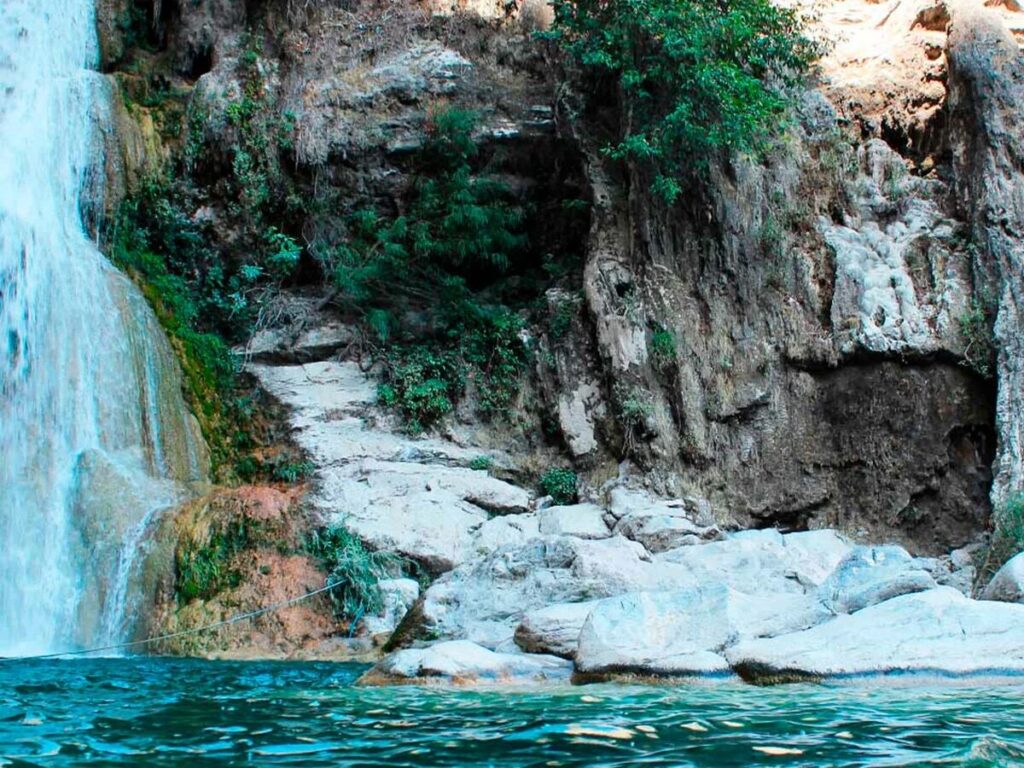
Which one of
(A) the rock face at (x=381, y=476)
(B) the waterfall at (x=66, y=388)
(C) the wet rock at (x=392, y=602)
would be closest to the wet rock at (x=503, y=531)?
(A) the rock face at (x=381, y=476)

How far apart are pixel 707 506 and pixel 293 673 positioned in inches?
279

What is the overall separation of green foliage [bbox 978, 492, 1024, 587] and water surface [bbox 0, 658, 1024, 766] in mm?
5520

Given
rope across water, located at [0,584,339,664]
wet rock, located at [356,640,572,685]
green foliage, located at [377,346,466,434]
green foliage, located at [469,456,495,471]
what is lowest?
rope across water, located at [0,584,339,664]

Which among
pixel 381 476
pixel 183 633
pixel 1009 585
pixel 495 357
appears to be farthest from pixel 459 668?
pixel 495 357

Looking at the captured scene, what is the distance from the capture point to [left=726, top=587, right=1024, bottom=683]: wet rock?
6.79 metres

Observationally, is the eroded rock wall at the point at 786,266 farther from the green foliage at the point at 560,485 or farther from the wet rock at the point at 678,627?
the wet rock at the point at 678,627

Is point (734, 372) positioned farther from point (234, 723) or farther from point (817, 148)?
point (234, 723)

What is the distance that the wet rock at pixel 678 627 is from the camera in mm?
7578

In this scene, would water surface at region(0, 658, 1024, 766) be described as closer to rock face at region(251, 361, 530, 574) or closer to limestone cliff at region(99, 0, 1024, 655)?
rock face at region(251, 361, 530, 574)

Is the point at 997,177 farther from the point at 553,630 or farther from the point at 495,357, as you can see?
the point at 553,630

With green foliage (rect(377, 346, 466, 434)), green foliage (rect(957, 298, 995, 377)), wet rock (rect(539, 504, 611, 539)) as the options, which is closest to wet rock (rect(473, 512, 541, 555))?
wet rock (rect(539, 504, 611, 539))

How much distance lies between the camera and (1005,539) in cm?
1148

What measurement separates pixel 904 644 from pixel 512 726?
3.30 meters

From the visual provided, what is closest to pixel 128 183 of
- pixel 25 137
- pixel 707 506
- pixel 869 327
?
pixel 25 137
